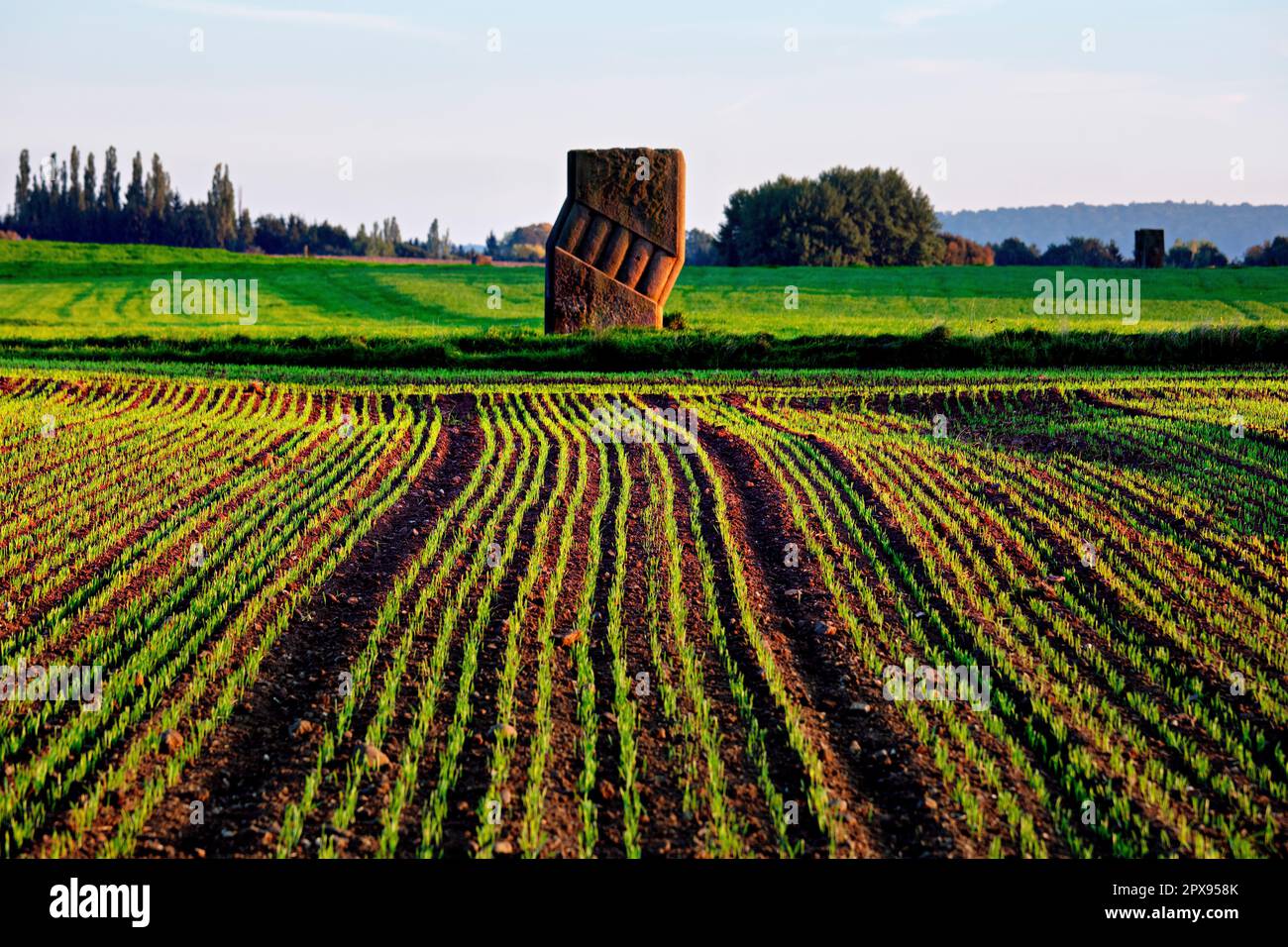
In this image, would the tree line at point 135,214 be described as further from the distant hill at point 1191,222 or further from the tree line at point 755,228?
the distant hill at point 1191,222

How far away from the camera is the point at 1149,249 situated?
171 feet

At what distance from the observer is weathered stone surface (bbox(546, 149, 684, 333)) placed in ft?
82.3

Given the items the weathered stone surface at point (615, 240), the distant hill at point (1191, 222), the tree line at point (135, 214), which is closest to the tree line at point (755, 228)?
the tree line at point (135, 214)

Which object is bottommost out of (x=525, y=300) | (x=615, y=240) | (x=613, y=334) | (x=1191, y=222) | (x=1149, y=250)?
(x=613, y=334)

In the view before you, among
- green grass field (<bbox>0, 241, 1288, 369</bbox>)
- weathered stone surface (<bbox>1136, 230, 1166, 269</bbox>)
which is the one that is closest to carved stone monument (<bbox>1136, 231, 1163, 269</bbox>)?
weathered stone surface (<bbox>1136, 230, 1166, 269</bbox>)

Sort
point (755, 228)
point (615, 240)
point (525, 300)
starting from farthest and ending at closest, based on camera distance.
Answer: point (755, 228), point (525, 300), point (615, 240)

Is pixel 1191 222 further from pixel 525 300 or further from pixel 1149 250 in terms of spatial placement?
pixel 525 300

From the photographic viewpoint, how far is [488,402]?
19.0 metres

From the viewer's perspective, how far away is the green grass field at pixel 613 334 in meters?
23.7

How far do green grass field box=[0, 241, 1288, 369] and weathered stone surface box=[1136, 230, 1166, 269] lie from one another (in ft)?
18.3

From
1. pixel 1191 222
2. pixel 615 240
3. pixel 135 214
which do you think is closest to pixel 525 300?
pixel 615 240

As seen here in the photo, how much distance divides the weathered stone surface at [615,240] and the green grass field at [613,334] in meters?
1.19

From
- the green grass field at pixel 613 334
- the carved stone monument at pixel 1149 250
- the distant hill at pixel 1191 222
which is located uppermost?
the distant hill at pixel 1191 222

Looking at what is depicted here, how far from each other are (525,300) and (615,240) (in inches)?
600
